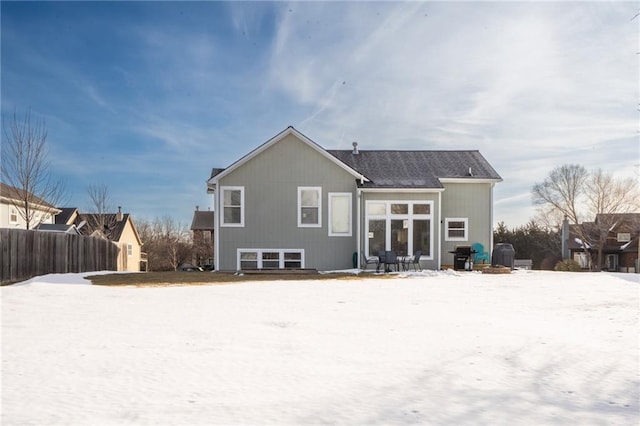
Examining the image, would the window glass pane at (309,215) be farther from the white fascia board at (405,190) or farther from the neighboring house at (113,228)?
the neighboring house at (113,228)

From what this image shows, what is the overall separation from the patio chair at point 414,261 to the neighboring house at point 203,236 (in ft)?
81.3

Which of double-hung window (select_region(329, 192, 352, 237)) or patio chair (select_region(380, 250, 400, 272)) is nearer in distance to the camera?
patio chair (select_region(380, 250, 400, 272))

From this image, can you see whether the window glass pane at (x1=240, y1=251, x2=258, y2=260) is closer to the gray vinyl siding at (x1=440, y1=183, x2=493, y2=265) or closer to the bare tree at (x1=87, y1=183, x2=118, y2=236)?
the gray vinyl siding at (x1=440, y1=183, x2=493, y2=265)

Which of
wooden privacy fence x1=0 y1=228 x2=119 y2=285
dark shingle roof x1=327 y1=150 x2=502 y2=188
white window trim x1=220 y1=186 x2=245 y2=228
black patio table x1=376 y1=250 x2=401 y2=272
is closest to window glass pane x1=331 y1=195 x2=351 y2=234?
dark shingle roof x1=327 y1=150 x2=502 y2=188

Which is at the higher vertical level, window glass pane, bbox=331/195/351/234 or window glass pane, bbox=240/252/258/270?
window glass pane, bbox=331/195/351/234

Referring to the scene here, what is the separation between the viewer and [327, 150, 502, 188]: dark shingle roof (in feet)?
58.4

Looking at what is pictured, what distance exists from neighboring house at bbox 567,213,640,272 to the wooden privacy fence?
129 ft

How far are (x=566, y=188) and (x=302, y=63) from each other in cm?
3341

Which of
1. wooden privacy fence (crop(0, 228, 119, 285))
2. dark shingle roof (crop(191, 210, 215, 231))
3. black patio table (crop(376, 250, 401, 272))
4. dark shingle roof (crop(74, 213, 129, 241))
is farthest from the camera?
dark shingle roof (crop(191, 210, 215, 231))

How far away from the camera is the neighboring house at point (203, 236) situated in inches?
1597

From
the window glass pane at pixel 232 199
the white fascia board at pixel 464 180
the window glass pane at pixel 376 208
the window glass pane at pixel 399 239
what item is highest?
the white fascia board at pixel 464 180

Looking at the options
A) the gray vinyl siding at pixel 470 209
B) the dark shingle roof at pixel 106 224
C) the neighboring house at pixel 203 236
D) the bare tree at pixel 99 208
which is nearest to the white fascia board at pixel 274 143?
the gray vinyl siding at pixel 470 209

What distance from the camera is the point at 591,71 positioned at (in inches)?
599

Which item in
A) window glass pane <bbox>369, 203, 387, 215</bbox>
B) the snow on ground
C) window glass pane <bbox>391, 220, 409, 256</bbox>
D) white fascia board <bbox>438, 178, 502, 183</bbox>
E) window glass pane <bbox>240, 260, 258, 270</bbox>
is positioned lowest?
window glass pane <bbox>240, 260, 258, 270</bbox>
